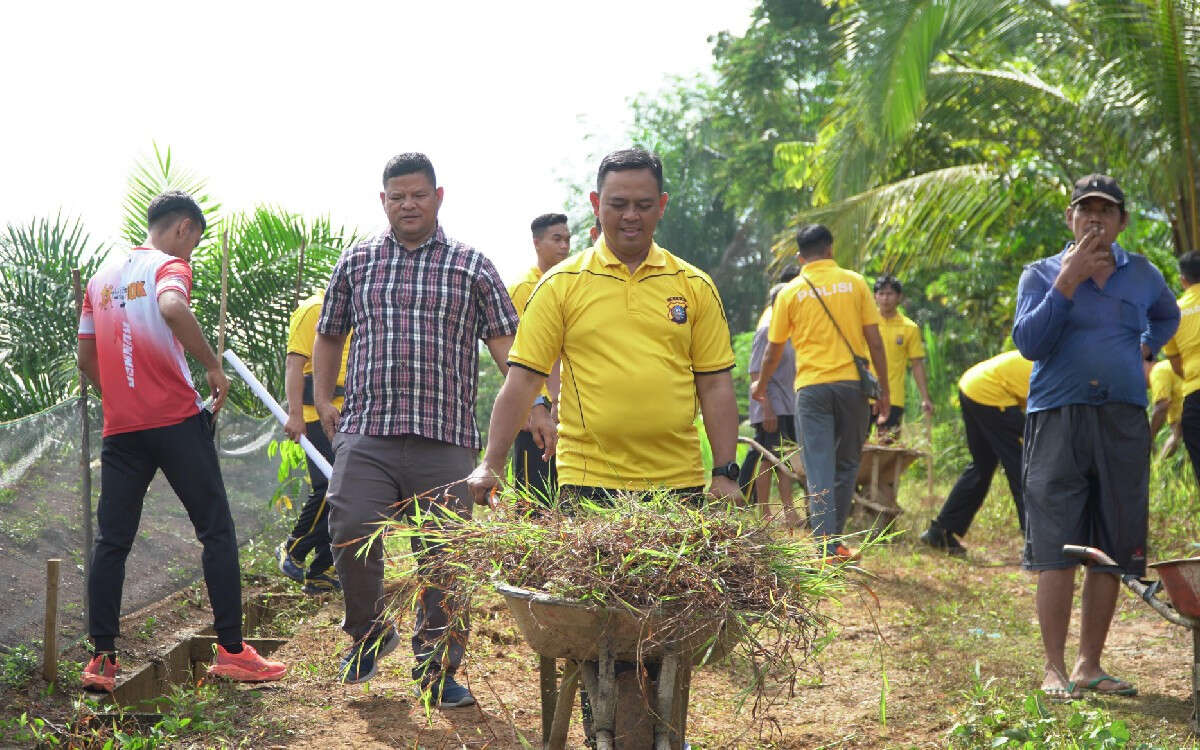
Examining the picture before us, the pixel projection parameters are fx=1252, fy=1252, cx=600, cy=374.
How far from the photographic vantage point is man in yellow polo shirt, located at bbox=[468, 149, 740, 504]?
13.4 ft

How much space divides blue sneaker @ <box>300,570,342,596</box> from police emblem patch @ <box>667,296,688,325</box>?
14.0 feet

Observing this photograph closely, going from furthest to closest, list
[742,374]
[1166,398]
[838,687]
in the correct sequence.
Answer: [742,374] < [1166,398] < [838,687]

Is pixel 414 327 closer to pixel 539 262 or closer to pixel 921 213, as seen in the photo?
pixel 539 262

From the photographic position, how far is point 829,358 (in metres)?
8.10

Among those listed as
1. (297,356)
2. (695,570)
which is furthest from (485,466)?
(297,356)

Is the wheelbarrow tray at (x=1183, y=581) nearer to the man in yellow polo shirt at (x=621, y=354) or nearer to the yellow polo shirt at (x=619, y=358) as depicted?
the man in yellow polo shirt at (x=621, y=354)

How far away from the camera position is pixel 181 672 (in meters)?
5.97

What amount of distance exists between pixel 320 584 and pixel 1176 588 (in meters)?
5.09

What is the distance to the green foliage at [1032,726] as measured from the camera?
4176 millimetres

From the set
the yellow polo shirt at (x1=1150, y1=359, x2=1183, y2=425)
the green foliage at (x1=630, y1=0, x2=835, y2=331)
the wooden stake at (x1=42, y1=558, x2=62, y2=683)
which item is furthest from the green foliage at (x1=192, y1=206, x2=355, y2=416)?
the green foliage at (x1=630, y1=0, x2=835, y2=331)

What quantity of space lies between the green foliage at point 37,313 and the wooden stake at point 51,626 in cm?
640

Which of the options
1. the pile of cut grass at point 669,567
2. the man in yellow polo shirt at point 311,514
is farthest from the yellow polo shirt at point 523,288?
the pile of cut grass at point 669,567

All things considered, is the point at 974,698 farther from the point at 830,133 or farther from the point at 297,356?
the point at 830,133

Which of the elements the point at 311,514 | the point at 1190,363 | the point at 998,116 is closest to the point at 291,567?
the point at 311,514
